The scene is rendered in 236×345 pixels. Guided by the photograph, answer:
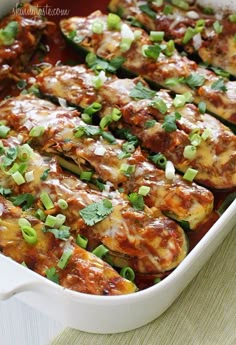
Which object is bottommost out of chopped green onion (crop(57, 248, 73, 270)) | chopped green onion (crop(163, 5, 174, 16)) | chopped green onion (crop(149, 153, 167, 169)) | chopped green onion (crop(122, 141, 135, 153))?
chopped green onion (crop(57, 248, 73, 270))

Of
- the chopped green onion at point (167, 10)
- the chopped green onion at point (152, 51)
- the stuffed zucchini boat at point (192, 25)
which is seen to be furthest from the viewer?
the chopped green onion at point (167, 10)

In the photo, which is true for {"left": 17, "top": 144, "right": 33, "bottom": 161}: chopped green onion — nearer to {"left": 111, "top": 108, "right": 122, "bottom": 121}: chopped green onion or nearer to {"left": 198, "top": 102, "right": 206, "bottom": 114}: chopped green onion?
{"left": 111, "top": 108, "right": 122, "bottom": 121}: chopped green onion

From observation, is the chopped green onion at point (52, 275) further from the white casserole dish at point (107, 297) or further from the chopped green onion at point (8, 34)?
the chopped green onion at point (8, 34)

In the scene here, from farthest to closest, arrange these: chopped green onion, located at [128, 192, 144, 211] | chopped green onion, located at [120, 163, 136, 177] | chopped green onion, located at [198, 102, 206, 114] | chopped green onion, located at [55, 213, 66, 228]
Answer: chopped green onion, located at [198, 102, 206, 114], chopped green onion, located at [120, 163, 136, 177], chopped green onion, located at [128, 192, 144, 211], chopped green onion, located at [55, 213, 66, 228]

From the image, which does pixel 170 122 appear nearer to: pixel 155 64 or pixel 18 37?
pixel 155 64

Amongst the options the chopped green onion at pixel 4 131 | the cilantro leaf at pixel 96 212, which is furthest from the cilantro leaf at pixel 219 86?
the chopped green onion at pixel 4 131

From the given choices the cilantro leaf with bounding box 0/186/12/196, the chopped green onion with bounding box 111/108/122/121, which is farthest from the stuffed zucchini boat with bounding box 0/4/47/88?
the cilantro leaf with bounding box 0/186/12/196

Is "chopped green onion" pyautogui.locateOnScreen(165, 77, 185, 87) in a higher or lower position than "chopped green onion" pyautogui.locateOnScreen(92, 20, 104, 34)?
lower
